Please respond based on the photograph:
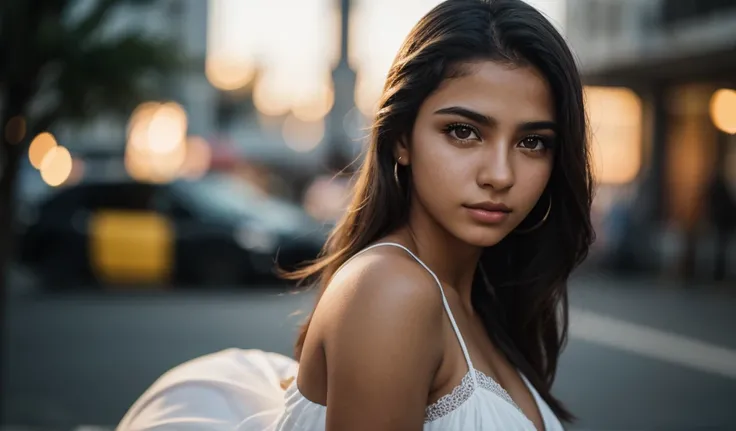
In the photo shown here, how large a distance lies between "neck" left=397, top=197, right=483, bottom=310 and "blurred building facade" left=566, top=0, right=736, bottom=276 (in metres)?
15.7

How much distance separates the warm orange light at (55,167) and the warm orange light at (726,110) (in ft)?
44.5

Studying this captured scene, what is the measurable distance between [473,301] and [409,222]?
0.50 meters

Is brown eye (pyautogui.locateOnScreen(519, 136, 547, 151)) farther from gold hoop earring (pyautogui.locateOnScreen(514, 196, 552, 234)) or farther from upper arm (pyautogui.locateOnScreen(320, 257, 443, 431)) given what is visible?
upper arm (pyautogui.locateOnScreen(320, 257, 443, 431))

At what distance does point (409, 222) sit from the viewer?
7.20 ft

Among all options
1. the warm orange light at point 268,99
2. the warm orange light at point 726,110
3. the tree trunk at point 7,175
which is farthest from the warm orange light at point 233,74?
the tree trunk at point 7,175

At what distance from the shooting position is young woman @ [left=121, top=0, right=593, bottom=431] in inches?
70.5

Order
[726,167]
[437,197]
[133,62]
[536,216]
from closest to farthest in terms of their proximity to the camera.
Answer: [437,197]
[536,216]
[133,62]
[726,167]

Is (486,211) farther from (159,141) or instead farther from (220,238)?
(159,141)

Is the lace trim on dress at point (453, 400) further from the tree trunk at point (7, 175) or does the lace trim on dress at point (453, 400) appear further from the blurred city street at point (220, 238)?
the tree trunk at point (7, 175)

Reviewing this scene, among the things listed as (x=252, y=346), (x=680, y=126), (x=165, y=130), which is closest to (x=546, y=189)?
(x=252, y=346)

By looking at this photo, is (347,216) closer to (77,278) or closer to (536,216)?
(536,216)

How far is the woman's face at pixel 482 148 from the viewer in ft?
6.59

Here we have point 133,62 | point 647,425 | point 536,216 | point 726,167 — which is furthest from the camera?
point 726,167

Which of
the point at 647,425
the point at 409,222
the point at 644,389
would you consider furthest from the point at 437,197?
the point at 644,389
